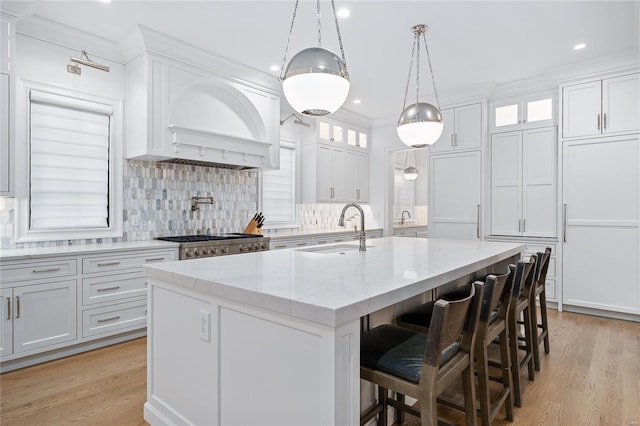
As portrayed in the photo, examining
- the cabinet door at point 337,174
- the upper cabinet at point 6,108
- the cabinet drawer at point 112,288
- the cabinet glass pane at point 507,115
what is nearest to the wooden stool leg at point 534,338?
the cabinet glass pane at point 507,115

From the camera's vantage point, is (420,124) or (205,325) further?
(420,124)

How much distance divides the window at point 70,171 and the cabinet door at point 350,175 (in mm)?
3417

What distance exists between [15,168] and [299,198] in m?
3.38

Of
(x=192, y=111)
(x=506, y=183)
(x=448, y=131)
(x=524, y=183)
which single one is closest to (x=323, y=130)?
(x=448, y=131)

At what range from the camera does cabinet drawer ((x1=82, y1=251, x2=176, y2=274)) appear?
121 inches

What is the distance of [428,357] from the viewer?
4.43 ft

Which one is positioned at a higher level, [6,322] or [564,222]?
[564,222]

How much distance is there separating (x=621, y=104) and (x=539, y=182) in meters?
1.13

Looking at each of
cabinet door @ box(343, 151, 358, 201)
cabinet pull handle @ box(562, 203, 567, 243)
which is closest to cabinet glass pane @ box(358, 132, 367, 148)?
cabinet door @ box(343, 151, 358, 201)

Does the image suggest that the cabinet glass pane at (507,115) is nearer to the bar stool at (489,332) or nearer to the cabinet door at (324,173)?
the cabinet door at (324,173)

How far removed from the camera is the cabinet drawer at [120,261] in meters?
3.08

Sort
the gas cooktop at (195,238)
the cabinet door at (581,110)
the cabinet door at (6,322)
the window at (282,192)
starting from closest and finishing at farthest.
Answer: the cabinet door at (6,322) < the gas cooktop at (195,238) < the cabinet door at (581,110) < the window at (282,192)

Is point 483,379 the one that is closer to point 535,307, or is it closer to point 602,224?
point 535,307

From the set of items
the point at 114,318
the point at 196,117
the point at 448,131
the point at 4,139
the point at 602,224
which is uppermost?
the point at 448,131
